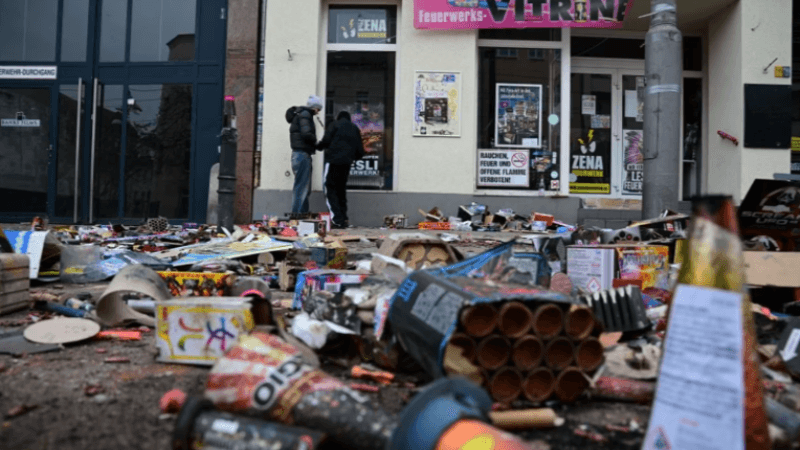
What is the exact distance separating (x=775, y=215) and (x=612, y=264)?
1228 millimetres

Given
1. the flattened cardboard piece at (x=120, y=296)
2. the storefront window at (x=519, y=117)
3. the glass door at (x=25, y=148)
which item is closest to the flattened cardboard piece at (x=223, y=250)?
the flattened cardboard piece at (x=120, y=296)

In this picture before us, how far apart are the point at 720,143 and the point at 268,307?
10.1 metres

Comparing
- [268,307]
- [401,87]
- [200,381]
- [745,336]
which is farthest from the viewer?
[401,87]

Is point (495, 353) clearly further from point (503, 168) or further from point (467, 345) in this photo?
point (503, 168)

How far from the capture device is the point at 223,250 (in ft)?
15.9

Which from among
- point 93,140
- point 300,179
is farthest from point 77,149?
point 300,179

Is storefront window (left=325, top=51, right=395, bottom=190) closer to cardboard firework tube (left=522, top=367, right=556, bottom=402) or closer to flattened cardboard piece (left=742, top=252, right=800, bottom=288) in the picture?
flattened cardboard piece (left=742, top=252, right=800, bottom=288)

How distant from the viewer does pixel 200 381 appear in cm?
202

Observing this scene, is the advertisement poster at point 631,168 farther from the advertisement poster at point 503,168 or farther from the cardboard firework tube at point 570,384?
the cardboard firework tube at point 570,384

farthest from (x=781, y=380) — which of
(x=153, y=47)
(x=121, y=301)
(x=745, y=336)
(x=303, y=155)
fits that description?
(x=153, y=47)

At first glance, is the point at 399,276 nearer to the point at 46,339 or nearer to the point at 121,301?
the point at 121,301

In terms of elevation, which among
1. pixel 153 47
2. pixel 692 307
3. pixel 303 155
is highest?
pixel 153 47

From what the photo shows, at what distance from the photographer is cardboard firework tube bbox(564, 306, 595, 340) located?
6.02 ft

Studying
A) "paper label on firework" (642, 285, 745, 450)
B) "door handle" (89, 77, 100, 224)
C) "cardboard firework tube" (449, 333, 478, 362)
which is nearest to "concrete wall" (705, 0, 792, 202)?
"cardboard firework tube" (449, 333, 478, 362)
